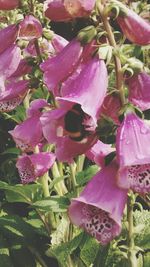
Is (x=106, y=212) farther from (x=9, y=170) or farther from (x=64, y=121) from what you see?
(x=9, y=170)

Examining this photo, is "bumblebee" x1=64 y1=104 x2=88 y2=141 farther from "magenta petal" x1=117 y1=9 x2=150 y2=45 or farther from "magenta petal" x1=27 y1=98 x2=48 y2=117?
"magenta petal" x1=27 y1=98 x2=48 y2=117

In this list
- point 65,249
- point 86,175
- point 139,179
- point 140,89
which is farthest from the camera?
point 86,175

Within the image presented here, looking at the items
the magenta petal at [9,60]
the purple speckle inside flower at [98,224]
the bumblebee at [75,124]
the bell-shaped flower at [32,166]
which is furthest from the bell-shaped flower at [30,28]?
the purple speckle inside flower at [98,224]

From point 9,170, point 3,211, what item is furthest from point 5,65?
point 9,170

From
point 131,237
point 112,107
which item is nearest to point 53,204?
point 131,237

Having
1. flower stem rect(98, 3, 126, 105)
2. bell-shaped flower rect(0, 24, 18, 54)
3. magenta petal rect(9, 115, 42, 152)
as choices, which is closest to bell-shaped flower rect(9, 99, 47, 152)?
magenta petal rect(9, 115, 42, 152)

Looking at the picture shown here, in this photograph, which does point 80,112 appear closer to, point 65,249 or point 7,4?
point 7,4
